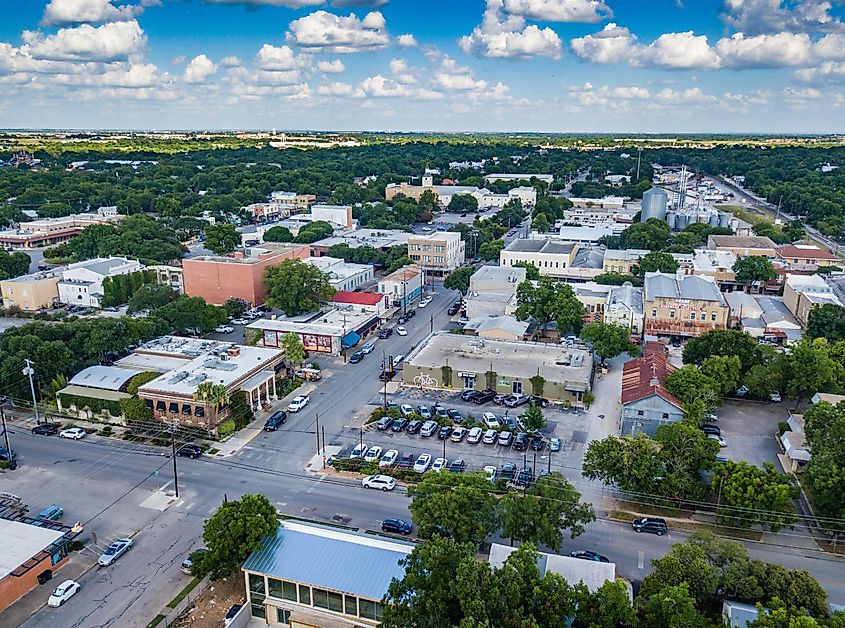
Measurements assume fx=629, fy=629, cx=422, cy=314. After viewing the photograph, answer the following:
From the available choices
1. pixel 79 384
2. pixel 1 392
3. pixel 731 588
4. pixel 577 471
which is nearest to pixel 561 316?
pixel 577 471

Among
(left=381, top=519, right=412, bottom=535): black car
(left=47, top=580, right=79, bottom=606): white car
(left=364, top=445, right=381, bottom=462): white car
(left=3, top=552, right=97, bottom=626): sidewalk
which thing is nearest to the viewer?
(left=3, top=552, right=97, bottom=626): sidewalk

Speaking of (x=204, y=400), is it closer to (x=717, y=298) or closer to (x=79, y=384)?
(x=79, y=384)

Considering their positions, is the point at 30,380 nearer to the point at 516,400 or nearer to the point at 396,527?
the point at 396,527

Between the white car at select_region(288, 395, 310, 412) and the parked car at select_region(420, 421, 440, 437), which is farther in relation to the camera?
the white car at select_region(288, 395, 310, 412)

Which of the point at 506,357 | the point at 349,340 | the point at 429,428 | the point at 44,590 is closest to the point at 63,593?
the point at 44,590

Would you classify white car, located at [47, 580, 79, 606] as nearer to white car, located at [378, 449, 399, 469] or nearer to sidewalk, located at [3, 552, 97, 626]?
sidewalk, located at [3, 552, 97, 626]

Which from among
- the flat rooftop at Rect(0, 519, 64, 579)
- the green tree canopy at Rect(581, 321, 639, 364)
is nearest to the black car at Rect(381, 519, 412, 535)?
the flat rooftop at Rect(0, 519, 64, 579)

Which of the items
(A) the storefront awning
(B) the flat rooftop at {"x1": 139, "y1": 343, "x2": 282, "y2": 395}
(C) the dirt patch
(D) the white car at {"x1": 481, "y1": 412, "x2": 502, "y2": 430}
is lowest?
(C) the dirt patch
